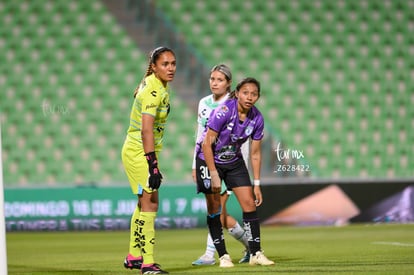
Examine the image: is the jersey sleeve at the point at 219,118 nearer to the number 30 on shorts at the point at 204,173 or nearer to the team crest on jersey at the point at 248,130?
the team crest on jersey at the point at 248,130

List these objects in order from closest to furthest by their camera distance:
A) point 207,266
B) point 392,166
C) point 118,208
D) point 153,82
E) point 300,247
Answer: point 153,82 < point 207,266 < point 300,247 < point 118,208 < point 392,166

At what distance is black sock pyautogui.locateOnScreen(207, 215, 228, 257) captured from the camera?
25.6ft

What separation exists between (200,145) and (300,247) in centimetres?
276

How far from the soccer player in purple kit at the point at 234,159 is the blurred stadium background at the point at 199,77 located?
7443 mm

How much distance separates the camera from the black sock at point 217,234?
7.81 metres

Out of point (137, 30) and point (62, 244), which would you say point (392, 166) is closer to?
point (137, 30)

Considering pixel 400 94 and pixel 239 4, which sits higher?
pixel 239 4

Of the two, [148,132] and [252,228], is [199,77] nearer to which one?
[252,228]

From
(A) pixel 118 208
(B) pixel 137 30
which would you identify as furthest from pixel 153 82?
(B) pixel 137 30

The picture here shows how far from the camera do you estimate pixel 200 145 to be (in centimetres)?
825

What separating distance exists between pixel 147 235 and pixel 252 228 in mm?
1035

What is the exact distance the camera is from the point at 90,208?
47.8 ft

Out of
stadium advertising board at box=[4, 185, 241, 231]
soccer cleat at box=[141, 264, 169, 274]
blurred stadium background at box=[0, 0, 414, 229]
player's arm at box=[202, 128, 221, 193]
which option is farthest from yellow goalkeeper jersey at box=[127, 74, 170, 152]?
blurred stadium background at box=[0, 0, 414, 229]

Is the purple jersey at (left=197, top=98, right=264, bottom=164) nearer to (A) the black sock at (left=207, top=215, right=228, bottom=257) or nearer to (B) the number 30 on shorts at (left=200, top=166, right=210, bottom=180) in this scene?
(B) the number 30 on shorts at (left=200, top=166, right=210, bottom=180)
